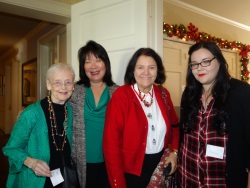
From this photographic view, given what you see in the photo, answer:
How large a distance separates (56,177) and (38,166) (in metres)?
0.16

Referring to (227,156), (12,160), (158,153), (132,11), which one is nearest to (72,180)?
(12,160)

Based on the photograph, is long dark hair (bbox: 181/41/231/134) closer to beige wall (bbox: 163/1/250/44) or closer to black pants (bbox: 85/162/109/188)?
black pants (bbox: 85/162/109/188)

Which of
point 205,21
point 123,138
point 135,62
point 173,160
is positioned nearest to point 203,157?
point 173,160

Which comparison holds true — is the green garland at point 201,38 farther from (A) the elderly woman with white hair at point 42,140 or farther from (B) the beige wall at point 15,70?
(A) the elderly woman with white hair at point 42,140

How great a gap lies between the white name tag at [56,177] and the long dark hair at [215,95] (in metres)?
0.87

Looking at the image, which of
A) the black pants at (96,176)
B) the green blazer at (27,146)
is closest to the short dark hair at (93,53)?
the green blazer at (27,146)

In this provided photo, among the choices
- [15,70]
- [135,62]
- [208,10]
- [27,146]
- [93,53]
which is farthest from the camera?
[15,70]

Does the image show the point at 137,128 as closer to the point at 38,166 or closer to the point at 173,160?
the point at 173,160

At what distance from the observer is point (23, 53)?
229 inches

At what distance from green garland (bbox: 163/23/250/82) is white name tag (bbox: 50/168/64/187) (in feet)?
9.33

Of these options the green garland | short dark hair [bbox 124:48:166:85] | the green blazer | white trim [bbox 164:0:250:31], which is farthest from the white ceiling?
the green blazer

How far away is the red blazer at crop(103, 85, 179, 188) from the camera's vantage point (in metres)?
1.43

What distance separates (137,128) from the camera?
1463mm

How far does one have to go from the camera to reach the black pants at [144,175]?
1495mm
